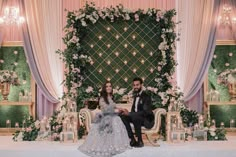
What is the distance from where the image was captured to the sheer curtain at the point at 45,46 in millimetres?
9211

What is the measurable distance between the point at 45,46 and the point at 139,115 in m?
3.08

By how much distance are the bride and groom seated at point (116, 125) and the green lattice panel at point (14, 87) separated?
9.87 feet

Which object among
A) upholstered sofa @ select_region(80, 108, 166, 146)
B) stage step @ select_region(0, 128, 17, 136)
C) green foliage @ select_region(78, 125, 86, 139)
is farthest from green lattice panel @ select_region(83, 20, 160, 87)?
stage step @ select_region(0, 128, 17, 136)

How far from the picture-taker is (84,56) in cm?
865

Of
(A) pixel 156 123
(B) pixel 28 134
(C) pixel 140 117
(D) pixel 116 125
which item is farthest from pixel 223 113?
(B) pixel 28 134

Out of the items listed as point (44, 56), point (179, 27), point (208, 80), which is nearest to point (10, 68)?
point (44, 56)

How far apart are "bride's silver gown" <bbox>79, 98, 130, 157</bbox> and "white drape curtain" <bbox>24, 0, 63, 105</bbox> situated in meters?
2.33

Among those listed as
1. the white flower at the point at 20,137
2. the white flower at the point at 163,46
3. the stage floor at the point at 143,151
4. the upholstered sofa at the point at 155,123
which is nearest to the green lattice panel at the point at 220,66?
the white flower at the point at 163,46

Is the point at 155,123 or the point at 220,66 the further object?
the point at 220,66

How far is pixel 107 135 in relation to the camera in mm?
7020

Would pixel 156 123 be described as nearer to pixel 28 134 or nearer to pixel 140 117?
pixel 140 117

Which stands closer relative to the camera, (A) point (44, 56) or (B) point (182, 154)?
(B) point (182, 154)

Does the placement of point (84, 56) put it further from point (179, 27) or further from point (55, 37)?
point (179, 27)

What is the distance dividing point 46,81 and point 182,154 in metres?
3.68
